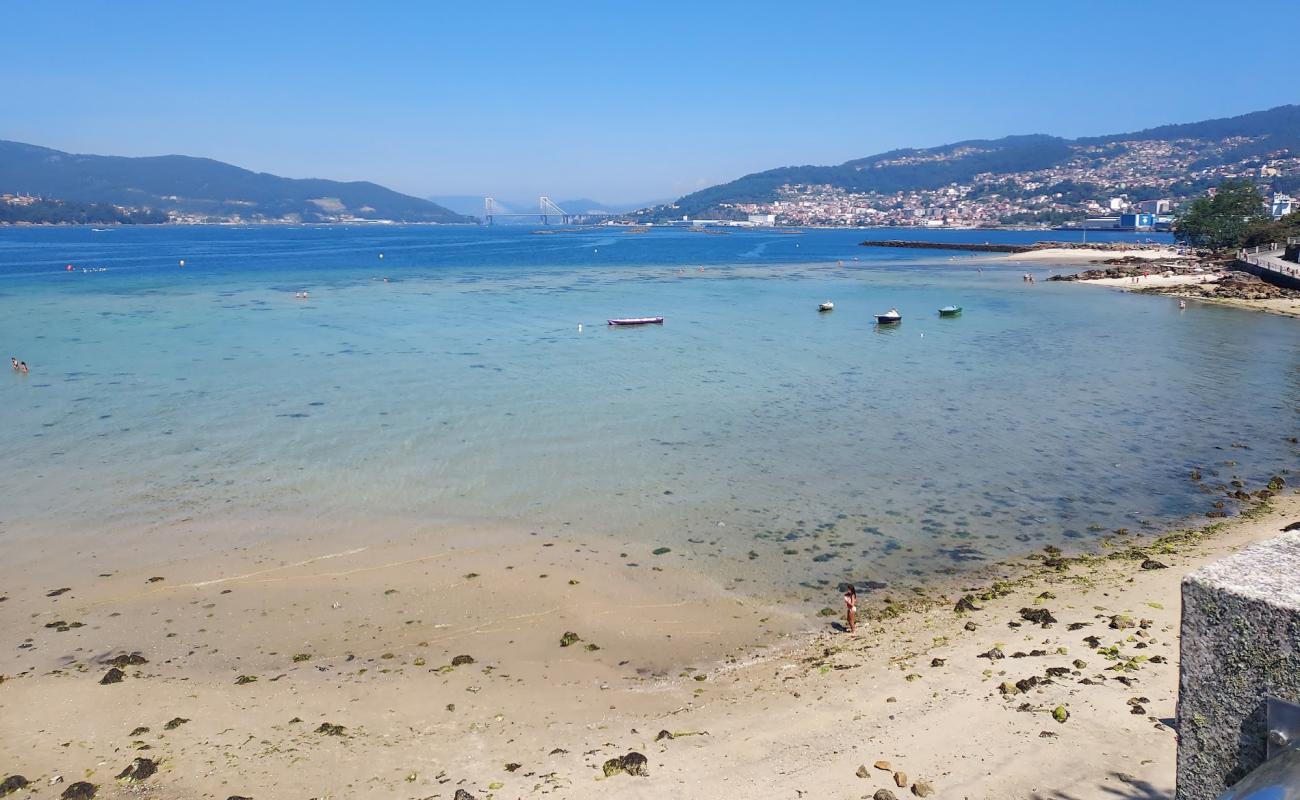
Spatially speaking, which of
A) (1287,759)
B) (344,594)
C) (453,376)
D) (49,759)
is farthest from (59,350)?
(1287,759)

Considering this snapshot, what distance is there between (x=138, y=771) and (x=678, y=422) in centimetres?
1627

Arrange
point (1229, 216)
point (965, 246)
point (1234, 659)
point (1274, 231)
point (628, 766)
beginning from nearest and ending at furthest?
1. point (1234, 659)
2. point (628, 766)
3. point (1274, 231)
4. point (1229, 216)
5. point (965, 246)

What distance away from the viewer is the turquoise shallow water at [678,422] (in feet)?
51.8

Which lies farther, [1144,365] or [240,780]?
[1144,365]

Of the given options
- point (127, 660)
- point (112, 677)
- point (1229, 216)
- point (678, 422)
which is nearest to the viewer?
point (112, 677)

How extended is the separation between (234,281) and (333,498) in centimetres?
6477

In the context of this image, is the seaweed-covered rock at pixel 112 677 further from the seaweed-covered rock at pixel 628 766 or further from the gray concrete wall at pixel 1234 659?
the gray concrete wall at pixel 1234 659

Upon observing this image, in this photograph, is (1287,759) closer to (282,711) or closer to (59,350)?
(282,711)

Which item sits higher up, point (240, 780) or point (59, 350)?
point (59, 350)

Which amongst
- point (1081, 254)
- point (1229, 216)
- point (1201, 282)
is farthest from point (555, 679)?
point (1081, 254)

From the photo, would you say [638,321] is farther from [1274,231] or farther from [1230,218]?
[1230,218]

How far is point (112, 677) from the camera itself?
10.1 m

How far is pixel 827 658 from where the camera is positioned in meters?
10.3

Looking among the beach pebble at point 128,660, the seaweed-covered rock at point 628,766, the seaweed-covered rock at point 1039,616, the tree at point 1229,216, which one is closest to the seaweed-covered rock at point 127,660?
the beach pebble at point 128,660
